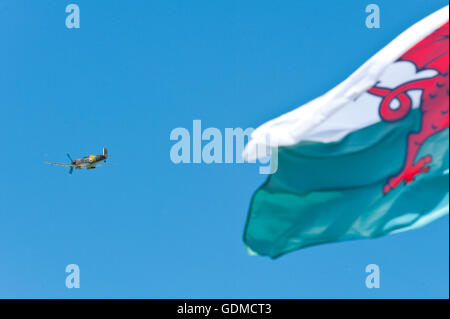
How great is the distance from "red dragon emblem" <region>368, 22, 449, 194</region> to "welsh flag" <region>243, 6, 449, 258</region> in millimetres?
23

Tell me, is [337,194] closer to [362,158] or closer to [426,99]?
[362,158]

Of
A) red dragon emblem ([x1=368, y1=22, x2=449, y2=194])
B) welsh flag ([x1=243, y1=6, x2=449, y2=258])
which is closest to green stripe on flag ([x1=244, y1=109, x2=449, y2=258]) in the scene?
welsh flag ([x1=243, y1=6, x2=449, y2=258])

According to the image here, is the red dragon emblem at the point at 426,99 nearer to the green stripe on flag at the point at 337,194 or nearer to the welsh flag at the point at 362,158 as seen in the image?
the welsh flag at the point at 362,158

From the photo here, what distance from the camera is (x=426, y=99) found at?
17578 millimetres

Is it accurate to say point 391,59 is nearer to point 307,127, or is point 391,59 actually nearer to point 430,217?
point 307,127

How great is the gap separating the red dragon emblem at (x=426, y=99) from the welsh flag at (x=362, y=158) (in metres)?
0.02

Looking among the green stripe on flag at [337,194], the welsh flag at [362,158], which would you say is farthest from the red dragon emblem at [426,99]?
the green stripe on flag at [337,194]

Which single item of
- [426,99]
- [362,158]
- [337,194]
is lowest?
[337,194]

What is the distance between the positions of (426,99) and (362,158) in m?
1.97

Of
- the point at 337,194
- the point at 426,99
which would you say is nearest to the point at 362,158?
the point at 337,194

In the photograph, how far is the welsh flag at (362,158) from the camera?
17031mm

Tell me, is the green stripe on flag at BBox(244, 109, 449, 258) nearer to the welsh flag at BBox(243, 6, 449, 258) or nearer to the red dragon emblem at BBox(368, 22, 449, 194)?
the welsh flag at BBox(243, 6, 449, 258)

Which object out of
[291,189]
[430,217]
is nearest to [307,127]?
[291,189]
